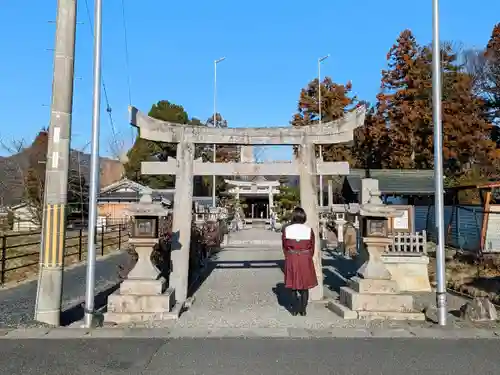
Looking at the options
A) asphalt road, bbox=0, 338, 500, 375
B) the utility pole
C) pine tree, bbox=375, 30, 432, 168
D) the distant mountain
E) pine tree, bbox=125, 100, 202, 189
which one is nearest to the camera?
asphalt road, bbox=0, 338, 500, 375

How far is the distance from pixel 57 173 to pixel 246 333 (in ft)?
12.4

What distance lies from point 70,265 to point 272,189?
34256 mm

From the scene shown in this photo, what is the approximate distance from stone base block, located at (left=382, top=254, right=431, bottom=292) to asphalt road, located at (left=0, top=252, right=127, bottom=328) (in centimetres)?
679

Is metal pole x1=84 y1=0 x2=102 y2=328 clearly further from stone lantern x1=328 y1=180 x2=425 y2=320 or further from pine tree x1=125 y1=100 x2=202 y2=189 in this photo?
pine tree x1=125 y1=100 x2=202 y2=189

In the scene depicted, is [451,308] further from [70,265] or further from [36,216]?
[36,216]

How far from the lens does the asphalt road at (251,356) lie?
18.5 ft

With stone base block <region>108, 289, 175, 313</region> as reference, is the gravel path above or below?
below

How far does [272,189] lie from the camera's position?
49.4 metres

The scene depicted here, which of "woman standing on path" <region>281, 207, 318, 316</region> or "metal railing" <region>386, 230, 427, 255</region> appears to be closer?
"woman standing on path" <region>281, 207, 318, 316</region>

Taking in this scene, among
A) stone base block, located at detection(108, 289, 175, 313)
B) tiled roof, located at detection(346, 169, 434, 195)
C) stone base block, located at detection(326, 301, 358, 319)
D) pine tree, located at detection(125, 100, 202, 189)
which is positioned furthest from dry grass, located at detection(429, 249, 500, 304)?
pine tree, located at detection(125, 100, 202, 189)

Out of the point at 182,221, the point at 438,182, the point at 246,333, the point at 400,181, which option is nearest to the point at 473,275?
the point at 438,182

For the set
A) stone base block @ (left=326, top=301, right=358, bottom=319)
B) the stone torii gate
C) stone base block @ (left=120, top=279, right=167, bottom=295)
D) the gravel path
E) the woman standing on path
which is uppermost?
the stone torii gate

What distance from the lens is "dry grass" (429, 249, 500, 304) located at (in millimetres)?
11201

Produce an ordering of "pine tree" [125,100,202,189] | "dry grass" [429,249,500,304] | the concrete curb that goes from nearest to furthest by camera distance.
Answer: the concrete curb → "dry grass" [429,249,500,304] → "pine tree" [125,100,202,189]
